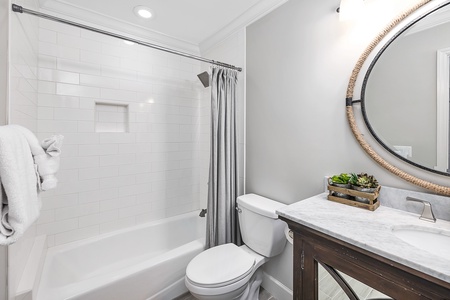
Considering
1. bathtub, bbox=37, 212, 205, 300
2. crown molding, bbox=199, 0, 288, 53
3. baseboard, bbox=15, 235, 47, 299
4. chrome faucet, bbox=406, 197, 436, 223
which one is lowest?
bathtub, bbox=37, 212, 205, 300

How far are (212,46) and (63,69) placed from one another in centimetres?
146

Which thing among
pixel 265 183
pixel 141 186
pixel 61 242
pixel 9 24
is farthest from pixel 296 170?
pixel 61 242

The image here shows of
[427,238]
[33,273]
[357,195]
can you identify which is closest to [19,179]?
[33,273]

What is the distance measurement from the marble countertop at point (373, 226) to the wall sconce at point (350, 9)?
3.33ft

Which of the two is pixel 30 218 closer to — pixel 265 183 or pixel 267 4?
pixel 265 183

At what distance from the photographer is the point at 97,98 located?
1.89 metres

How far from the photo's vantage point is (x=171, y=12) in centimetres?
179

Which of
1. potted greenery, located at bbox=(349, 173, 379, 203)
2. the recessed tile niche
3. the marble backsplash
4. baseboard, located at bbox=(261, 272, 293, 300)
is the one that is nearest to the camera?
the marble backsplash

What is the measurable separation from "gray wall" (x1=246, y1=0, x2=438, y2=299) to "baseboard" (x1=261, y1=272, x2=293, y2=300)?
2cm

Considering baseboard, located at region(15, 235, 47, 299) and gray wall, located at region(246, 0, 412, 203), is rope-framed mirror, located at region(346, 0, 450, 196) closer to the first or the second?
gray wall, located at region(246, 0, 412, 203)

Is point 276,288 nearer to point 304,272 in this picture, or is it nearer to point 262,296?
point 262,296

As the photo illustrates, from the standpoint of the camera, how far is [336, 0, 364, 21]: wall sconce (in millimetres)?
1070

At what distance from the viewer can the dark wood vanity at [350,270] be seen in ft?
1.84

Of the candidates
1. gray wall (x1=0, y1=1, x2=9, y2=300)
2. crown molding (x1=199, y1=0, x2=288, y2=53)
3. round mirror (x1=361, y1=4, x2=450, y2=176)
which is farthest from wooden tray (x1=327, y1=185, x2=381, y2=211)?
gray wall (x1=0, y1=1, x2=9, y2=300)
